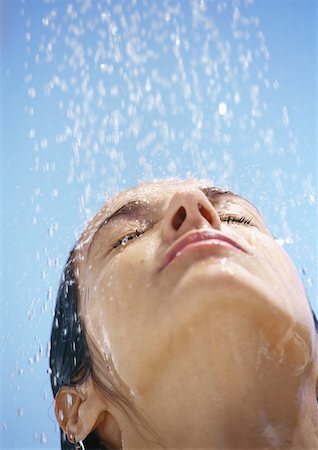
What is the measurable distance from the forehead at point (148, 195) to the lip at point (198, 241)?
49 cm

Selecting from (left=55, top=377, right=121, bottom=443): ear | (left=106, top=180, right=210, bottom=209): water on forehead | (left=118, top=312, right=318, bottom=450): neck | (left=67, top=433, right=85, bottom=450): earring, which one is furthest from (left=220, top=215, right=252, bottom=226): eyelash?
(left=67, top=433, right=85, bottom=450): earring

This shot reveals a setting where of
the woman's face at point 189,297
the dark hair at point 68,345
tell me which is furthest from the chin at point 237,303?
the dark hair at point 68,345

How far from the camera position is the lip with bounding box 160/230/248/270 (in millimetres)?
1979

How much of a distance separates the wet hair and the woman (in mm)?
15

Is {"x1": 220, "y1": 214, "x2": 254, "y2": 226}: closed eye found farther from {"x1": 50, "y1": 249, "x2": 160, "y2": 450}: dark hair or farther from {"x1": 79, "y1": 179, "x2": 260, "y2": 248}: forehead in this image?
{"x1": 50, "y1": 249, "x2": 160, "y2": 450}: dark hair

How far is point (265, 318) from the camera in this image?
1986mm

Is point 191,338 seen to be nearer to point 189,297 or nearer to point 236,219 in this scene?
point 189,297

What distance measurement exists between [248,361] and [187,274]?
391 mm

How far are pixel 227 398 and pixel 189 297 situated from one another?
17.6 inches

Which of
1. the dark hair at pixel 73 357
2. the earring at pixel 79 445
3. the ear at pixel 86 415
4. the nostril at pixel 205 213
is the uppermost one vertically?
the nostril at pixel 205 213

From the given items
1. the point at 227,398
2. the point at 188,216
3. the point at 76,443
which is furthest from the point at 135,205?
the point at 76,443

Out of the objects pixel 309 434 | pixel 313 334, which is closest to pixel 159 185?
pixel 313 334

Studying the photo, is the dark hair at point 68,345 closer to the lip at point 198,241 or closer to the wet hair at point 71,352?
the wet hair at point 71,352

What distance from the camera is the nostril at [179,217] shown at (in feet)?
6.97
